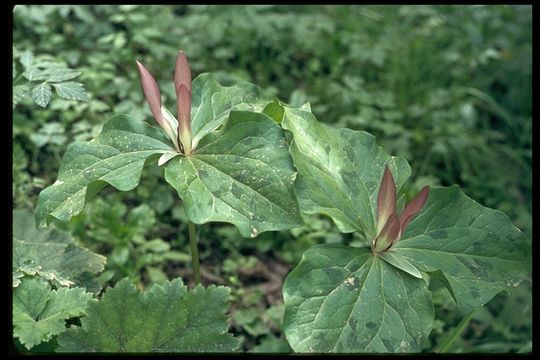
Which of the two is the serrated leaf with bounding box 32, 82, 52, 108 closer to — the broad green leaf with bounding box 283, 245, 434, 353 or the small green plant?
the small green plant

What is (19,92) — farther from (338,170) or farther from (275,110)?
(338,170)

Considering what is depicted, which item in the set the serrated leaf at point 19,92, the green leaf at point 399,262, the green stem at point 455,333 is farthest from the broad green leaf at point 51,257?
the green stem at point 455,333

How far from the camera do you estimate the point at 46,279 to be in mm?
1765

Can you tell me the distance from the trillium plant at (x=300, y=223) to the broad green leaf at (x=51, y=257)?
0.11 m

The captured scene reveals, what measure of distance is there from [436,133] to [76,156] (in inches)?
82.1

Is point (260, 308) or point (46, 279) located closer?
point (46, 279)

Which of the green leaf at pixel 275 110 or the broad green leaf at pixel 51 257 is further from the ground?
the green leaf at pixel 275 110

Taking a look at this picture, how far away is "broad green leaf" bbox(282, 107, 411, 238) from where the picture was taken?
1.57 m

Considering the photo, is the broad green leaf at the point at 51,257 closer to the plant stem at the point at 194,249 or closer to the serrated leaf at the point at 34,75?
the plant stem at the point at 194,249

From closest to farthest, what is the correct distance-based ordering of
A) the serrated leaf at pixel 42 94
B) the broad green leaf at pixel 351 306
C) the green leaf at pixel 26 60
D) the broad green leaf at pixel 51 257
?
the broad green leaf at pixel 351 306, the broad green leaf at pixel 51 257, the serrated leaf at pixel 42 94, the green leaf at pixel 26 60

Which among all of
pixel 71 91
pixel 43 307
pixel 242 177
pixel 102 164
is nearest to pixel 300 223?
pixel 242 177

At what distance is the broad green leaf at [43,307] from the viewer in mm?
1546
